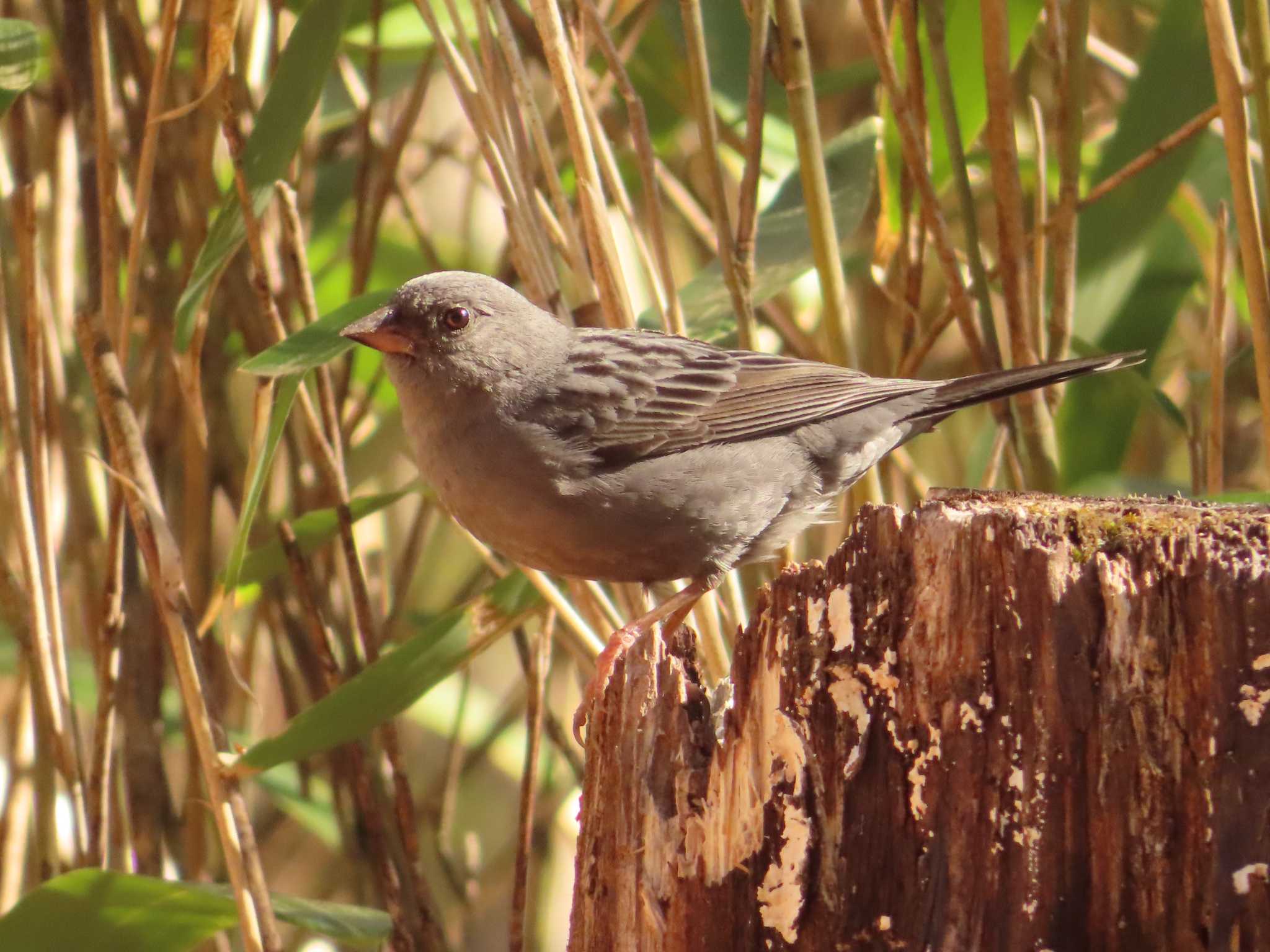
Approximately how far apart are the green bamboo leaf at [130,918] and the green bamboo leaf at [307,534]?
2.69ft

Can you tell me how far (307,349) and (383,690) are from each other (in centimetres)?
71

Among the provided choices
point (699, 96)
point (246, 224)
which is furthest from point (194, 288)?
point (699, 96)

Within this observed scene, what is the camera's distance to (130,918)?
2611 millimetres

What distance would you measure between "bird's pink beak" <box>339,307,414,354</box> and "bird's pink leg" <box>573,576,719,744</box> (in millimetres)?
822

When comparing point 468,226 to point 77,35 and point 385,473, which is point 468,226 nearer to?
point 385,473

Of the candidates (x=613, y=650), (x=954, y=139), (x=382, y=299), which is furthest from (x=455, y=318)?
(x=954, y=139)

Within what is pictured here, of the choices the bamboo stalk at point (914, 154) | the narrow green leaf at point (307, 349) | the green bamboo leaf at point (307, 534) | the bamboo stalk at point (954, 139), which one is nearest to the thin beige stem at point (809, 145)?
the bamboo stalk at point (914, 154)

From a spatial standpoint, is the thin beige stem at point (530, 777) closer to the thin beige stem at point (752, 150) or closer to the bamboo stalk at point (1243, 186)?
the thin beige stem at point (752, 150)

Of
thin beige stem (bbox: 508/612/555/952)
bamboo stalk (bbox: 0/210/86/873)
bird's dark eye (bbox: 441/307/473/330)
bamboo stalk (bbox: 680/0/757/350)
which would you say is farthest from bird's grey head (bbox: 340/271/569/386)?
bamboo stalk (bbox: 0/210/86/873)

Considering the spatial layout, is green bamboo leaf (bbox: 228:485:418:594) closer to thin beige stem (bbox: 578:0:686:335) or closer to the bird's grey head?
the bird's grey head

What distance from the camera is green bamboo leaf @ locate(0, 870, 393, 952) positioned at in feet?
8.43

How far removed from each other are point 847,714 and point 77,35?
265cm

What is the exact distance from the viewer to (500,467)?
291 centimetres

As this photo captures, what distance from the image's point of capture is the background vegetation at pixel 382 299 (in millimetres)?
2758
